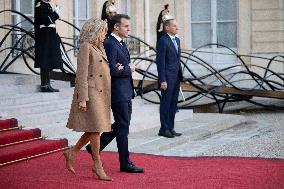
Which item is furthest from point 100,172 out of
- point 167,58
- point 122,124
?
point 167,58

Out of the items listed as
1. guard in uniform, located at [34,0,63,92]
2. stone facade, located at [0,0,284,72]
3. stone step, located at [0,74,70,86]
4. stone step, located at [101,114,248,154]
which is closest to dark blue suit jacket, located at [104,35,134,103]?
stone step, located at [101,114,248,154]

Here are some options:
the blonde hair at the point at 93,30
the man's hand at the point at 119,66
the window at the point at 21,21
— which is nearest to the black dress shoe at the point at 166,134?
the man's hand at the point at 119,66

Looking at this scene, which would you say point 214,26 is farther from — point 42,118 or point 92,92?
point 92,92

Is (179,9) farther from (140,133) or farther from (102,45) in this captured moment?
(102,45)

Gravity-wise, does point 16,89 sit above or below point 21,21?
below

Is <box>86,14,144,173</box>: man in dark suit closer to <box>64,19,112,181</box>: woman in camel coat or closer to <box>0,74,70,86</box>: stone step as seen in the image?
<box>64,19,112,181</box>: woman in camel coat

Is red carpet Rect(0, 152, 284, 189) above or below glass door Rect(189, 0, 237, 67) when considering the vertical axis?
below

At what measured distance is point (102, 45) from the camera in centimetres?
662

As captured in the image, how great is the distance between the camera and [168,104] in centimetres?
954

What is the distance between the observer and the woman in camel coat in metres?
6.32

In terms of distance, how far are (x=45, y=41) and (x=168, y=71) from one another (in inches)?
97.8

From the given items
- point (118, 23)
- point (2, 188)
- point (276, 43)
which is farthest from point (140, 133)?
point (276, 43)

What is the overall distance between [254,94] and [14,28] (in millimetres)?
4917

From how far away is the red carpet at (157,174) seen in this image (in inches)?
243
